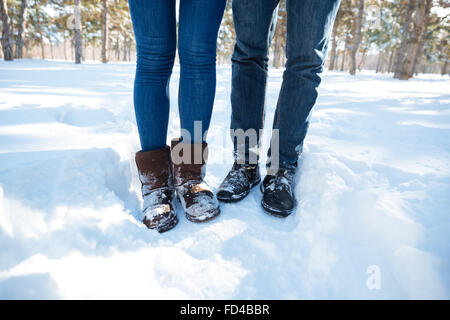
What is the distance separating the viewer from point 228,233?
1.02 metres

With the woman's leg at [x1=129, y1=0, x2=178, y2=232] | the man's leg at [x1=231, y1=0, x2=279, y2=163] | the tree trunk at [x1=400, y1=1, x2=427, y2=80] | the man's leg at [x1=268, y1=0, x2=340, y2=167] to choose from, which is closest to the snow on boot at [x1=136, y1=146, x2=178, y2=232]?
the woman's leg at [x1=129, y1=0, x2=178, y2=232]

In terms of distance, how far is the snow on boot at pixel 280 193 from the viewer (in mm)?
1121

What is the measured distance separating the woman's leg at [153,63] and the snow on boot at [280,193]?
56cm

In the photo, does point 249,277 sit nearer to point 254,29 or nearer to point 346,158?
point 346,158

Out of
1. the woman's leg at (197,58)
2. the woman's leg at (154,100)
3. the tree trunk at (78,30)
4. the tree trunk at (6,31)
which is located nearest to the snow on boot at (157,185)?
the woman's leg at (154,100)

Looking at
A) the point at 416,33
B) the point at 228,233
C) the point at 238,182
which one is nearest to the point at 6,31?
the point at 238,182

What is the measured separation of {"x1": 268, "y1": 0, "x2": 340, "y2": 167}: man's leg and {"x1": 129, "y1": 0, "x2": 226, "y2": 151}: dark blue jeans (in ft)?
1.09

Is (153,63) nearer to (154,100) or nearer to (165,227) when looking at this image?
(154,100)

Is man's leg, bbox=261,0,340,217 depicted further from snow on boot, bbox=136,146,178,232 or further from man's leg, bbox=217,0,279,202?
snow on boot, bbox=136,146,178,232

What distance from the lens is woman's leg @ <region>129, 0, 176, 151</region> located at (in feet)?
3.20

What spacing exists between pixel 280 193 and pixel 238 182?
23cm

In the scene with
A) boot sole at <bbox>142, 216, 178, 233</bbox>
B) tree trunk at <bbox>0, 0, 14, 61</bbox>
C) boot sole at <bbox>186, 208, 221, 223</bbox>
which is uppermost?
tree trunk at <bbox>0, 0, 14, 61</bbox>

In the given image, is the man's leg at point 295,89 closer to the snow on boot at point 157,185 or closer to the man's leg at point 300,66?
the man's leg at point 300,66
